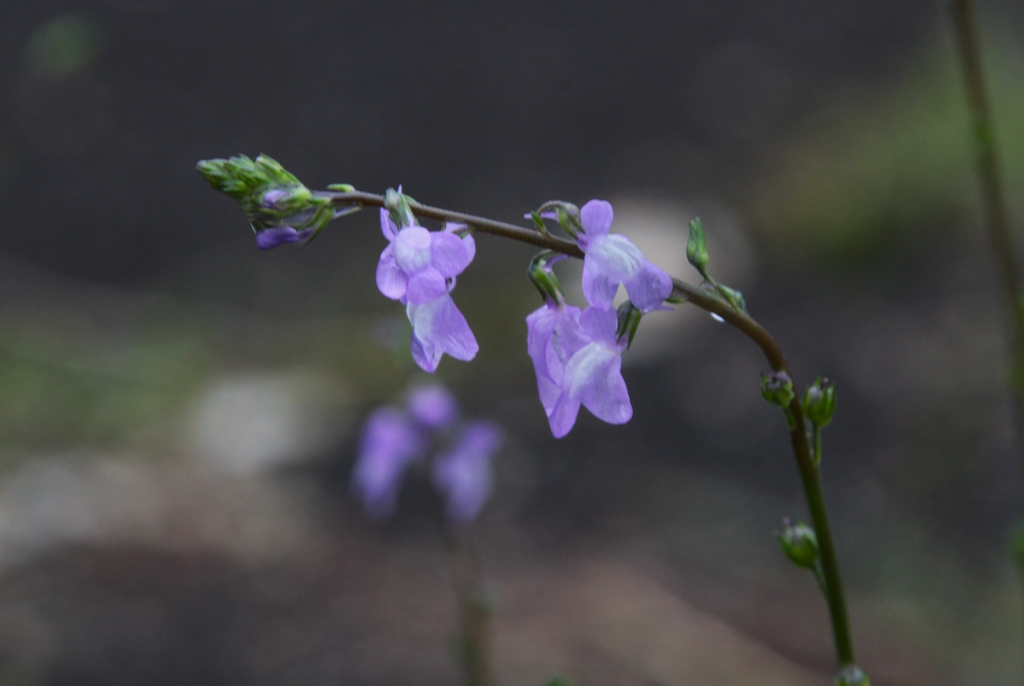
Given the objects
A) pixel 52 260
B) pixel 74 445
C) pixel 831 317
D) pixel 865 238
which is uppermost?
pixel 52 260

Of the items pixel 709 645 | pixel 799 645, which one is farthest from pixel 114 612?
pixel 799 645

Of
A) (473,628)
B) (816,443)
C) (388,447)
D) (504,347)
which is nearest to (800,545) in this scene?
(816,443)

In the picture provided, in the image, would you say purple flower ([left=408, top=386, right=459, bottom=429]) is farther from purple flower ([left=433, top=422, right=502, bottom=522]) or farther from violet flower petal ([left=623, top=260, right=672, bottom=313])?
violet flower petal ([left=623, top=260, right=672, bottom=313])

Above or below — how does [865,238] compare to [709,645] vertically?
above

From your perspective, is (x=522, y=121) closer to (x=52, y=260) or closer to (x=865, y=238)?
(x=865, y=238)

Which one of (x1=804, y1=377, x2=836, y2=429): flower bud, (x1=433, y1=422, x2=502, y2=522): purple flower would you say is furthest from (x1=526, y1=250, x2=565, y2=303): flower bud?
(x1=433, y1=422, x2=502, y2=522): purple flower

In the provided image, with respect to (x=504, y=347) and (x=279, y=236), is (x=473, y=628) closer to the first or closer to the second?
(x=279, y=236)
